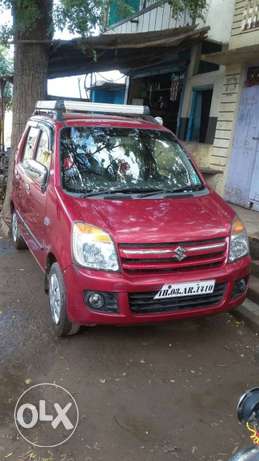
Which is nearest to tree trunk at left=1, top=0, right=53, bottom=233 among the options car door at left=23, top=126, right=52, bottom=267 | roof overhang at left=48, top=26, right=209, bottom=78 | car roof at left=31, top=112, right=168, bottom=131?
roof overhang at left=48, top=26, right=209, bottom=78

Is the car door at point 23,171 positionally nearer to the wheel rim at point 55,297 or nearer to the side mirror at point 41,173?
the side mirror at point 41,173

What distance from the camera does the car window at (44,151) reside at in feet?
14.2

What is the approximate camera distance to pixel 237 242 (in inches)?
143

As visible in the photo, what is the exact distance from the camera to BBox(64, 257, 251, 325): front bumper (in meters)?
3.18

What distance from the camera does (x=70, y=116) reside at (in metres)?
4.56

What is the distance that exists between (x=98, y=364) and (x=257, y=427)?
2045 millimetres

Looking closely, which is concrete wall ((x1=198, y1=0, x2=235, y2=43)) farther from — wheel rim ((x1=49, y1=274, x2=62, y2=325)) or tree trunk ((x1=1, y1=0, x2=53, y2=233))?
wheel rim ((x1=49, y1=274, x2=62, y2=325))

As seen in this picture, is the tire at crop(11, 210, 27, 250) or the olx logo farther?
the tire at crop(11, 210, 27, 250)

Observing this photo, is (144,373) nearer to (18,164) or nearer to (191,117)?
(18,164)

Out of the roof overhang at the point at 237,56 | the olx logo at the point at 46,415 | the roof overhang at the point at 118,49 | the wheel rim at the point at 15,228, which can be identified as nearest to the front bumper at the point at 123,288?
the olx logo at the point at 46,415

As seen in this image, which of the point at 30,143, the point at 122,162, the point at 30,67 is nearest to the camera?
the point at 122,162

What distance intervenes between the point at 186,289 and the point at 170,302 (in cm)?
16

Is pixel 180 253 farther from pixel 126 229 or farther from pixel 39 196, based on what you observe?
pixel 39 196

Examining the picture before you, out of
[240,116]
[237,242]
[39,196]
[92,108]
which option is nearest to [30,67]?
[92,108]
